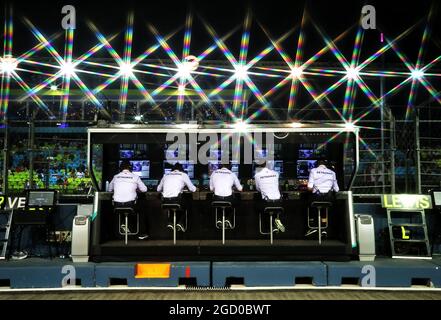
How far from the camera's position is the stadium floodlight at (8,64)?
10.5 meters

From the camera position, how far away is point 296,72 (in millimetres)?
10922

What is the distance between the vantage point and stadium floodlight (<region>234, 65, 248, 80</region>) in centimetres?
1084

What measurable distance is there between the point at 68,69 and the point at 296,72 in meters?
6.14

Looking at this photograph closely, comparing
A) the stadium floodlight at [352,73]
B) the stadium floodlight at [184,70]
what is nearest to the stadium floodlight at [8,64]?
the stadium floodlight at [184,70]

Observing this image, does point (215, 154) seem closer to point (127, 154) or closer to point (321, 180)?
point (127, 154)

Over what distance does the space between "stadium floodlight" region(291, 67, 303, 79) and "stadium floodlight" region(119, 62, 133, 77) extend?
4.32m

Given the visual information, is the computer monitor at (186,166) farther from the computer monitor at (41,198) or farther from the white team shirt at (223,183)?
the computer monitor at (41,198)

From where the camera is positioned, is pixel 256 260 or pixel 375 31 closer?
pixel 256 260

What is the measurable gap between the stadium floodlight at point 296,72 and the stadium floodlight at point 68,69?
230 inches

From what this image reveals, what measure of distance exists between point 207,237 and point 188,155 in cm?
189

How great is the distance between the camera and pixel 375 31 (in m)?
8.71

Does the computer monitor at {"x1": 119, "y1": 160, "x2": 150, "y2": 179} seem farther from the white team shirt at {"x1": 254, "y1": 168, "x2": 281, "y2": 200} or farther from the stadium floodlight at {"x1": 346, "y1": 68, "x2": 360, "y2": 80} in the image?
the stadium floodlight at {"x1": 346, "y1": 68, "x2": 360, "y2": 80}

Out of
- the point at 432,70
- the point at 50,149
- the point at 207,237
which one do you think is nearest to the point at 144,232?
the point at 207,237

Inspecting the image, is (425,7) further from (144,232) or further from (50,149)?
(50,149)
